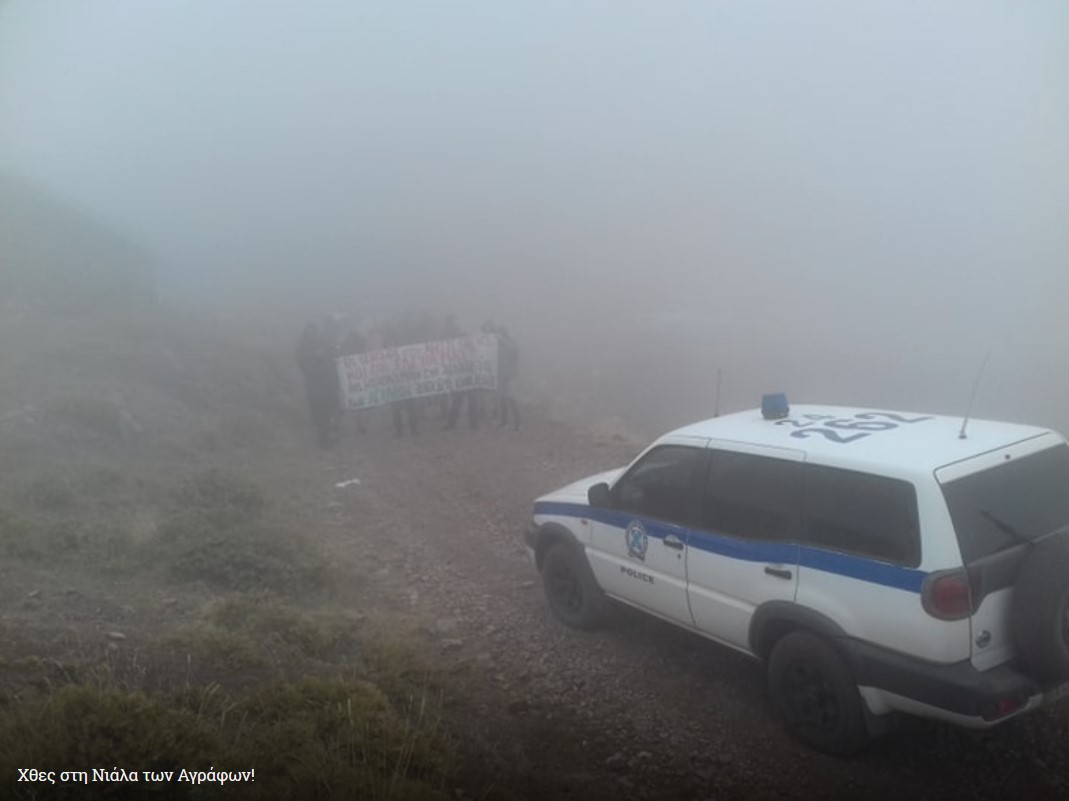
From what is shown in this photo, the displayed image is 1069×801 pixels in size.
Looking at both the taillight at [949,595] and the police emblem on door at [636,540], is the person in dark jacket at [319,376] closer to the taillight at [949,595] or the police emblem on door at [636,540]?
the police emblem on door at [636,540]

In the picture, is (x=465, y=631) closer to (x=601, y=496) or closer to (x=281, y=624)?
(x=281, y=624)

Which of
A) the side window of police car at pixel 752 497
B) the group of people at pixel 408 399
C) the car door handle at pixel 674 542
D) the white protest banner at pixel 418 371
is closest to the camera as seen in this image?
the side window of police car at pixel 752 497

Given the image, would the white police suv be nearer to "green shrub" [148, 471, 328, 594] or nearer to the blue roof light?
the blue roof light

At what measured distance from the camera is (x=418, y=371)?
52.5 feet

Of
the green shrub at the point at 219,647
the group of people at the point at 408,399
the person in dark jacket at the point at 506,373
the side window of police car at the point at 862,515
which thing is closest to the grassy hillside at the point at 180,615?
the green shrub at the point at 219,647

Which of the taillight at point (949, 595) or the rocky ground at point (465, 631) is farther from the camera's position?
the rocky ground at point (465, 631)

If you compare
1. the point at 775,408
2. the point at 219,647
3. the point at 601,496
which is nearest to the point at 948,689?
the point at 775,408

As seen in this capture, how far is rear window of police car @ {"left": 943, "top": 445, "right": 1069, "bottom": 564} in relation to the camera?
4898mm

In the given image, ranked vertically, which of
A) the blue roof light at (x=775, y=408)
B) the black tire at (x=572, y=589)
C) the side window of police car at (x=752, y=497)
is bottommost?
the black tire at (x=572, y=589)

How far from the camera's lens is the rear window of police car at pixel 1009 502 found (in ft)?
16.1

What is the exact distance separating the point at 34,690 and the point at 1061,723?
552 centimetres

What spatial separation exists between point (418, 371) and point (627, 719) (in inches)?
422

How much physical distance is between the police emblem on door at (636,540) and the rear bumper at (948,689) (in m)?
1.77

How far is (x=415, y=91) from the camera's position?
67.4m
